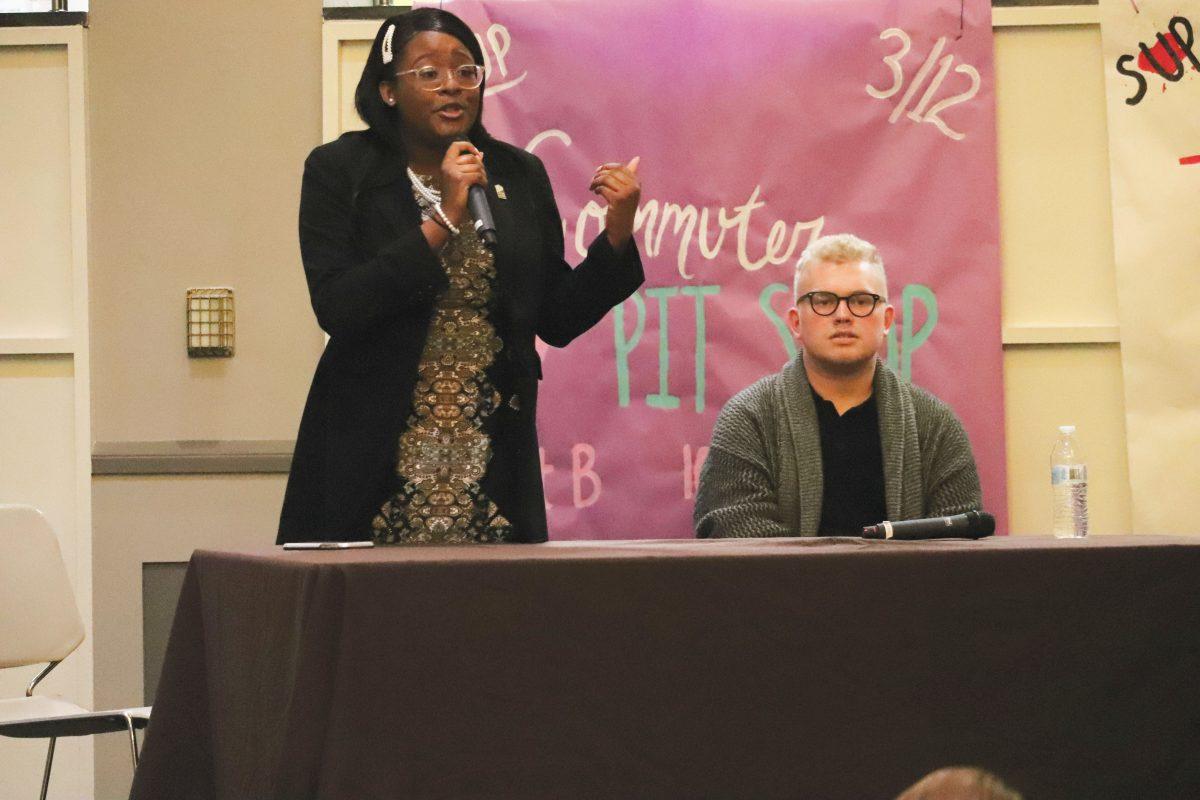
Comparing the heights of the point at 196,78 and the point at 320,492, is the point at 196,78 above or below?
above

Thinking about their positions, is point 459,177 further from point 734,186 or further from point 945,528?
point 734,186

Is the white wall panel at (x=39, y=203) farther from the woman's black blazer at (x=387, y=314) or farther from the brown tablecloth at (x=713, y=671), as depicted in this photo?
the brown tablecloth at (x=713, y=671)

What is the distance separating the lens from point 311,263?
203cm

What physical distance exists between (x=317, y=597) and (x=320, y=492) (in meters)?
0.75

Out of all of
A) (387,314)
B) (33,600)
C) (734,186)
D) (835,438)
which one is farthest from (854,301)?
(33,600)

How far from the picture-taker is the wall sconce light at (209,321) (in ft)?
11.5

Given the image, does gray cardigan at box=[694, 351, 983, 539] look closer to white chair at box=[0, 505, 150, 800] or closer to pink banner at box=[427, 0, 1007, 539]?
pink banner at box=[427, 0, 1007, 539]

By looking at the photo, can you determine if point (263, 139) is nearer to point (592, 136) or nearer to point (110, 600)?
point (592, 136)

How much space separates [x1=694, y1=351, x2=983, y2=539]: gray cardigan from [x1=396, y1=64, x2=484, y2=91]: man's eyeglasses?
0.99 m

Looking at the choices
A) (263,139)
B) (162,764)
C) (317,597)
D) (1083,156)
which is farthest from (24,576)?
(1083,156)

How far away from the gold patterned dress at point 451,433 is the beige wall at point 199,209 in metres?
1.63

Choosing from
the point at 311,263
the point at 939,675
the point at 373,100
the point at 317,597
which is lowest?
the point at 939,675

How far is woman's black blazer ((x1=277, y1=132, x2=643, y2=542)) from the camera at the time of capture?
1.93m

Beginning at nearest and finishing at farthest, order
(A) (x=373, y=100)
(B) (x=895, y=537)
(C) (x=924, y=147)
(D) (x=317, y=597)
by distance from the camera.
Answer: (D) (x=317, y=597) < (B) (x=895, y=537) < (A) (x=373, y=100) < (C) (x=924, y=147)
